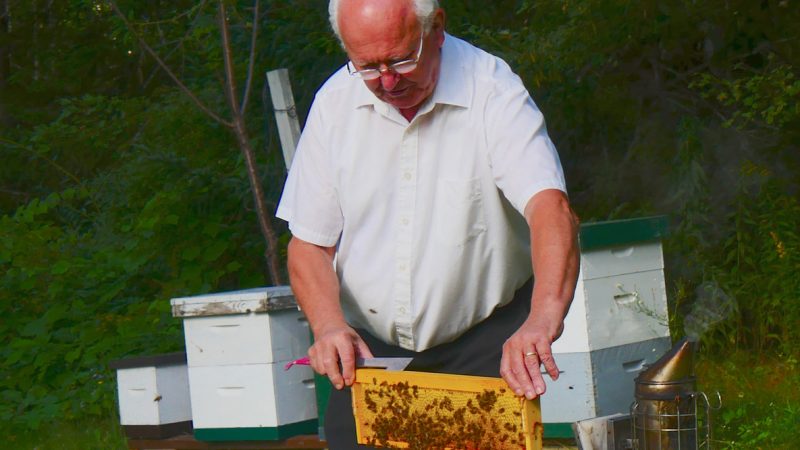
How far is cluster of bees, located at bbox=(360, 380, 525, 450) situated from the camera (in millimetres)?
1859

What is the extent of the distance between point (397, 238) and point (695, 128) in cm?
354

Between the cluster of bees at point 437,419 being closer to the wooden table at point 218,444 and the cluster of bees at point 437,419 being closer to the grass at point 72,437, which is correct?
the wooden table at point 218,444

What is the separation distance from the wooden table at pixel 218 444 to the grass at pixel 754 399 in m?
1.48

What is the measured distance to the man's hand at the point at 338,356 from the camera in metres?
2.00

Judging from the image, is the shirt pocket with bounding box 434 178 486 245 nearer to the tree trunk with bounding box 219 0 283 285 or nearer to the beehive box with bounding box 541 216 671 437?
the beehive box with bounding box 541 216 671 437

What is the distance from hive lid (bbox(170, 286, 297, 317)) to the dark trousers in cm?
217

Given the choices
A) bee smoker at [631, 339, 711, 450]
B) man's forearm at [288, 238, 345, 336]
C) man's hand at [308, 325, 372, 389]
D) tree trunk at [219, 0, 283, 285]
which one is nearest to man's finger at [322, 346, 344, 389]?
man's hand at [308, 325, 372, 389]

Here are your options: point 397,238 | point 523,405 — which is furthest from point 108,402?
point 523,405

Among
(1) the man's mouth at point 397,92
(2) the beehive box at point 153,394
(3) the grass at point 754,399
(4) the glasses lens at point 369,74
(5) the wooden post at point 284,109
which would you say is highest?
(5) the wooden post at point 284,109

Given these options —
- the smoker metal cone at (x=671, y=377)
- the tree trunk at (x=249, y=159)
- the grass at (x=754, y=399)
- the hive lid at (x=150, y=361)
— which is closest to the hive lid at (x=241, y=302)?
the hive lid at (x=150, y=361)

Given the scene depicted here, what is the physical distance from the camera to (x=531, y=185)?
2.01m

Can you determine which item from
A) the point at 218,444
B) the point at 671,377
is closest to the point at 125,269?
the point at 218,444

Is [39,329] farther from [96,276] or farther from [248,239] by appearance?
[248,239]

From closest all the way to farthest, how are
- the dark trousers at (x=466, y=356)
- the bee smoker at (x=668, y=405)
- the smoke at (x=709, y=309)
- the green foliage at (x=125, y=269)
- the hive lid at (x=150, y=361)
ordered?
1. the dark trousers at (x=466, y=356)
2. the bee smoker at (x=668, y=405)
3. the hive lid at (x=150, y=361)
4. the smoke at (x=709, y=309)
5. the green foliage at (x=125, y=269)
